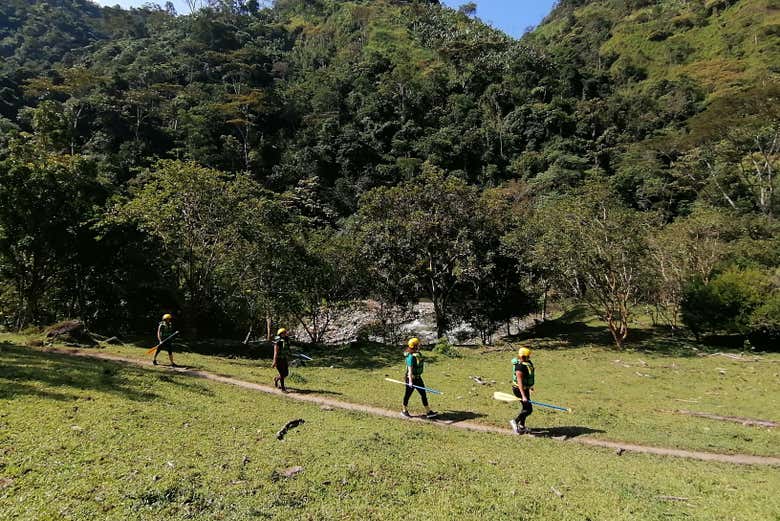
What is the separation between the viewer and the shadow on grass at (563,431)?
11.5 meters

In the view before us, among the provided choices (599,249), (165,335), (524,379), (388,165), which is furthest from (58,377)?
(388,165)

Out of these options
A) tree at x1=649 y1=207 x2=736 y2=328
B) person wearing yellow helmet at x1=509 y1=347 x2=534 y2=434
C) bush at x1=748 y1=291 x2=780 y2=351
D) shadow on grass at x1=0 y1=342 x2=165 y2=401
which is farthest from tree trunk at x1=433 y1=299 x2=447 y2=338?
shadow on grass at x1=0 y1=342 x2=165 y2=401

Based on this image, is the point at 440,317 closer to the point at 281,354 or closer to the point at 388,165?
the point at 281,354

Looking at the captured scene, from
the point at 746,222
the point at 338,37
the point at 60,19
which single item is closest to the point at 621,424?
the point at 746,222

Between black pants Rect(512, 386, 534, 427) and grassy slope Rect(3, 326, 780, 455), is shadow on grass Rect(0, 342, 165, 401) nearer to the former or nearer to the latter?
grassy slope Rect(3, 326, 780, 455)

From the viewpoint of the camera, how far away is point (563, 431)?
39.1 ft

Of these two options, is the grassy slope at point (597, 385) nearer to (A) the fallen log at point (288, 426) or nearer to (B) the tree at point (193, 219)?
(A) the fallen log at point (288, 426)

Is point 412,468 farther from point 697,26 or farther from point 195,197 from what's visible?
point 697,26

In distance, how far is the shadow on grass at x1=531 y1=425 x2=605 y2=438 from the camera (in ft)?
37.9

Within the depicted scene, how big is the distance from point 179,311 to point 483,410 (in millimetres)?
19329

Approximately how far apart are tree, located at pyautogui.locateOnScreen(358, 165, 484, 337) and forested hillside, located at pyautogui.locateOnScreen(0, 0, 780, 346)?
15cm

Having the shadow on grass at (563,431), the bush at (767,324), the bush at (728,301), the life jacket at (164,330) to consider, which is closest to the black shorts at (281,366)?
the life jacket at (164,330)

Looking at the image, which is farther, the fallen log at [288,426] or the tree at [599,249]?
the tree at [599,249]

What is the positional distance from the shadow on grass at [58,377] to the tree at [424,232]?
17.3 m
